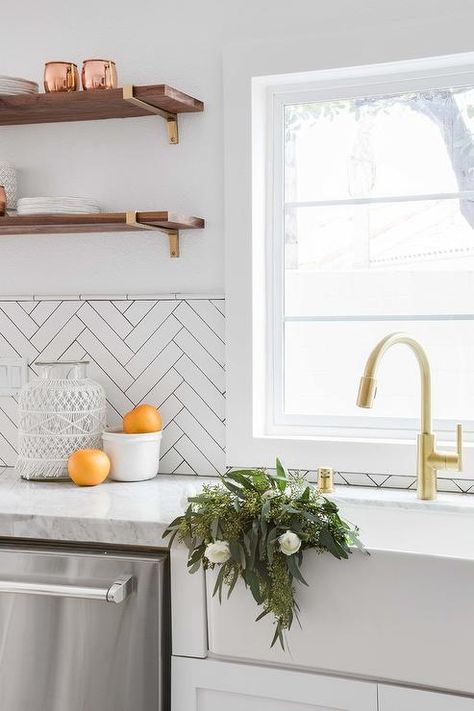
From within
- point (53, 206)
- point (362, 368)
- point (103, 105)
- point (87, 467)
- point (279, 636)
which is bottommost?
point (279, 636)

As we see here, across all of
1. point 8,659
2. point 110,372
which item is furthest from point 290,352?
point 8,659

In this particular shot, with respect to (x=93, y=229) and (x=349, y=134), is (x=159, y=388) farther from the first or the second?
(x=349, y=134)

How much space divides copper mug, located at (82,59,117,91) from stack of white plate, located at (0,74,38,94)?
6.6 inches

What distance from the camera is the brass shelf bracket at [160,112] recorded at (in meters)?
1.99

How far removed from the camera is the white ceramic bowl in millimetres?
2139

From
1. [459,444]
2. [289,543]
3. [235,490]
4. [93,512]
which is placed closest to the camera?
[289,543]

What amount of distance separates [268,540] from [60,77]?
129 centimetres

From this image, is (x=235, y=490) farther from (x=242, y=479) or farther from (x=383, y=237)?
(x=383, y=237)

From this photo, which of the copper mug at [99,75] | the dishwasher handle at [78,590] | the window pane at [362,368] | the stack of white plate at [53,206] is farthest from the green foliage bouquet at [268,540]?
the copper mug at [99,75]

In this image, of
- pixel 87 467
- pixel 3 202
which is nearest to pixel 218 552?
pixel 87 467

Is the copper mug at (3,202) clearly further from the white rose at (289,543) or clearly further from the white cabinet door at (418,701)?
the white cabinet door at (418,701)

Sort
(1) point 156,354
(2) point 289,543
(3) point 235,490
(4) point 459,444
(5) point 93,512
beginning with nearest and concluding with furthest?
1. (2) point 289,543
2. (3) point 235,490
3. (5) point 93,512
4. (4) point 459,444
5. (1) point 156,354

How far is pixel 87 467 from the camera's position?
2.06 metres

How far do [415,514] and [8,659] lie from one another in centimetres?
95
